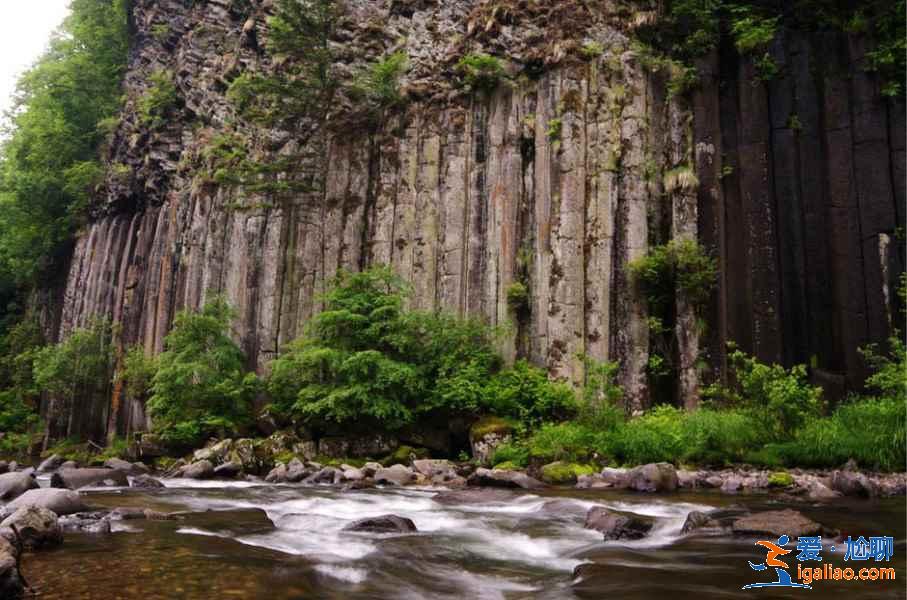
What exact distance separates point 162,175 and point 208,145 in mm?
4073

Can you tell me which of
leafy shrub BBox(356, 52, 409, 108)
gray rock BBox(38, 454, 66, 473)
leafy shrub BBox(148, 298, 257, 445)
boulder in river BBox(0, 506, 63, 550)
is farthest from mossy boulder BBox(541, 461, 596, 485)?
gray rock BBox(38, 454, 66, 473)

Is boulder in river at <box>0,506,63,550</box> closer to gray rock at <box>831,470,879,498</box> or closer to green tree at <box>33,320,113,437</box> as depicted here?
gray rock at <box>831,470,879,498</box>

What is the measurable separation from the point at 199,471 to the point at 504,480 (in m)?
8.51

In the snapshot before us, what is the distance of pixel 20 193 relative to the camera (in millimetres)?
39625

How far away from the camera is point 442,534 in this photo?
942 centimetres

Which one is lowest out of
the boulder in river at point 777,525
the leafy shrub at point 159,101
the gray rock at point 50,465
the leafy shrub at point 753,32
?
the gray rock at point 50,465

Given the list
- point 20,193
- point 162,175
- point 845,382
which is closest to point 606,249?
point 845,382

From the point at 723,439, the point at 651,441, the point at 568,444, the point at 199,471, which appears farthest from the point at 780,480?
the point at 199,471

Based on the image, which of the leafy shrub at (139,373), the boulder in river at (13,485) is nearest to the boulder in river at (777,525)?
the boulder in river at (13,485)

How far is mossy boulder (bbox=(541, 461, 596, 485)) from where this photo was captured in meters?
15.5

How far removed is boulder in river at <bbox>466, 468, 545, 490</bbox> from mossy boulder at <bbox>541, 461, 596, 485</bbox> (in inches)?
16.6
